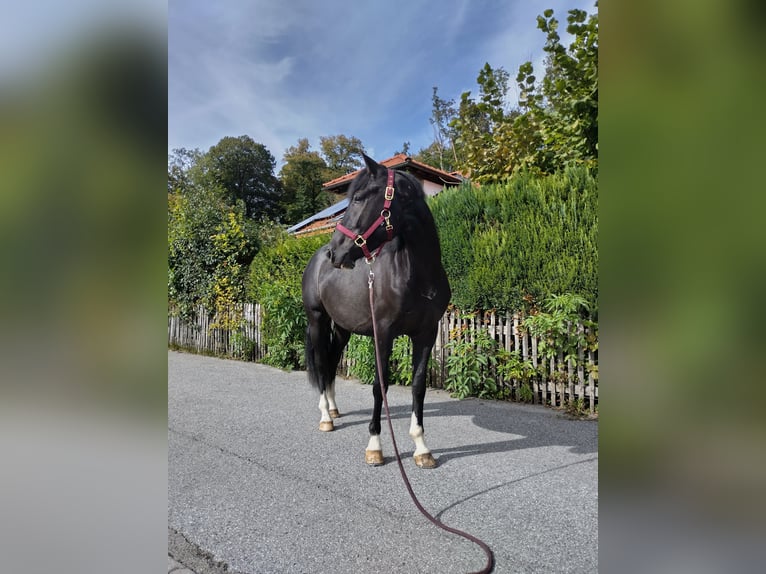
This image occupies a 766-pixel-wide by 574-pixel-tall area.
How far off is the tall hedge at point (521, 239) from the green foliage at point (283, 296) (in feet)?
9.55

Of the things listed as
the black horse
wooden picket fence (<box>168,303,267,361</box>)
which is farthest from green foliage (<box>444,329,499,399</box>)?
wooden picket fence (<box>168,303,267,361</box>)

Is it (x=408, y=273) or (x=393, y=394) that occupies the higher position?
(x=408, y=273)

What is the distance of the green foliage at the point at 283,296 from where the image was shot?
296 inches

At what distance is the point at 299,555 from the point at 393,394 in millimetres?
3672

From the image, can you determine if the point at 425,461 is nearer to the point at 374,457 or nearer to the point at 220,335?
the point at 374,457

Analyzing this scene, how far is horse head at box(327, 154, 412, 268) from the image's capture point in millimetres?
3018

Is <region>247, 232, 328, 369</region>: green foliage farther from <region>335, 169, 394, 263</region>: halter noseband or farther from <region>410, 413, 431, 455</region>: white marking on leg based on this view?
<region>335, 169, 394, 263</region>: halter noseband

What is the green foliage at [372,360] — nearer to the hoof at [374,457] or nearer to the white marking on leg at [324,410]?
the white marking on leg at [324,410]

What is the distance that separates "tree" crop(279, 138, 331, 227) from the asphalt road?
117 feet

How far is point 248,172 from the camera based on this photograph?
144ft

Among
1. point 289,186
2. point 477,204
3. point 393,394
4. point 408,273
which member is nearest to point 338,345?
point 393,394

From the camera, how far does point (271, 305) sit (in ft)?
24.9

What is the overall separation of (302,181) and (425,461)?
40838 millimetres
